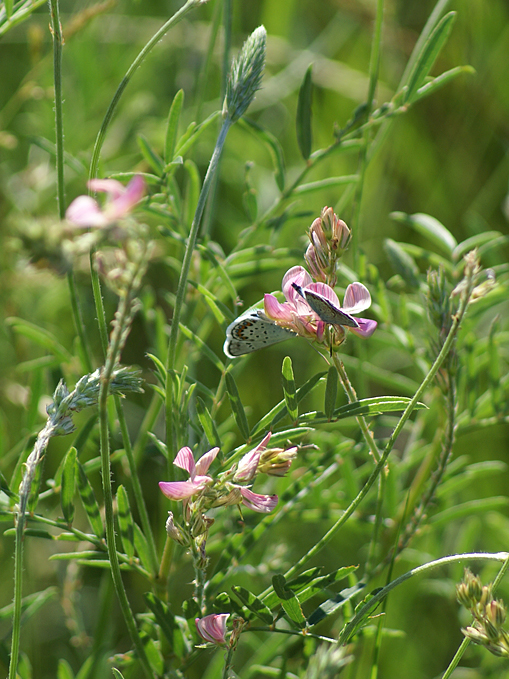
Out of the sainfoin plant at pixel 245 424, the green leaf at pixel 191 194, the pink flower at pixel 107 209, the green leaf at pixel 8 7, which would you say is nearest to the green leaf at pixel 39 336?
the sainfoin plant at pixel 245 424

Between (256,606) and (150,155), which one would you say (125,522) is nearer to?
(256,606)

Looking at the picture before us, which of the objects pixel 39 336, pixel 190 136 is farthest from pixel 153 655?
pixel 190 136

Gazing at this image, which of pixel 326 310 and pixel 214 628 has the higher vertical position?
pixel 326 310

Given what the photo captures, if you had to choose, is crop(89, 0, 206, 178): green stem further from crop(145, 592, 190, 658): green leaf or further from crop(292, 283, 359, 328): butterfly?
crop(145, 592, 190, 658): green leaf

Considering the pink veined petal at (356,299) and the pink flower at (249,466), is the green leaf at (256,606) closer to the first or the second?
the pink flower at (249,466)

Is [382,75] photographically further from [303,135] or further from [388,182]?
[303,135]

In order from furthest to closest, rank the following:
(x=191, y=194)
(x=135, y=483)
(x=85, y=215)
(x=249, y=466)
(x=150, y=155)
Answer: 1. (x=191, y=194)
2. (x=150, y=155)
3. (x=135, y=483)
4. (x=249, y=466)
5. (x=85, y=215)

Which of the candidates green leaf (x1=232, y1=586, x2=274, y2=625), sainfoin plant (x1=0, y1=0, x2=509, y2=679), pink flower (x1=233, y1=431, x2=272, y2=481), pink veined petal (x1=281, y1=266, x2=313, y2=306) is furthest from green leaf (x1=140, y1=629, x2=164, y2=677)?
pink veined petal (x1=281, y1=266, x2=313, y2=306)

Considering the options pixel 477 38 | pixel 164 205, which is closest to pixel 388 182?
pixel 477 38
